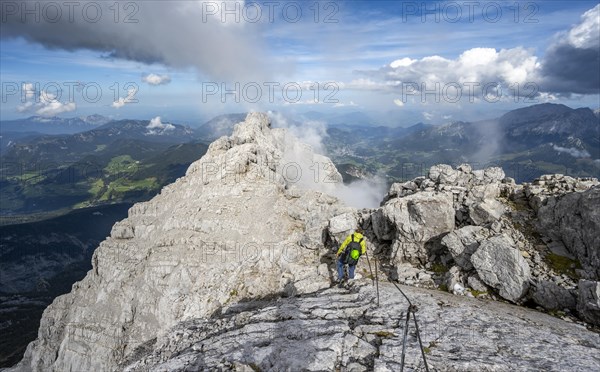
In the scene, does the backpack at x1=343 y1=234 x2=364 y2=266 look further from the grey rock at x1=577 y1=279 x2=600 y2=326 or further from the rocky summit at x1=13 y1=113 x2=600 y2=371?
the grey rock at x1=577 y1=279 x2=600 y2=326

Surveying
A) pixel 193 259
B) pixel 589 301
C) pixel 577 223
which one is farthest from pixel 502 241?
pixel 193 259

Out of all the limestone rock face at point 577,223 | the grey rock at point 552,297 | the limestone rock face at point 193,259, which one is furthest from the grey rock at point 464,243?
the limestone rock face at point 193,259

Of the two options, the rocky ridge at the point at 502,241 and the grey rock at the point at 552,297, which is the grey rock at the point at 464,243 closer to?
the rocky ridge at the point at 502,241

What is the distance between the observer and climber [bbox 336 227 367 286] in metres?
22.9

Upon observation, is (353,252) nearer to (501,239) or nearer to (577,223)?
(501,239)

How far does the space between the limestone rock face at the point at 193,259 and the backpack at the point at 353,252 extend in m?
3.24

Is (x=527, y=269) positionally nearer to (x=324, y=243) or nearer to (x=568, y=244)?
(x=568, y=244)

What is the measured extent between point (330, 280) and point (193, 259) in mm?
20979

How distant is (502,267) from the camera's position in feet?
67.8

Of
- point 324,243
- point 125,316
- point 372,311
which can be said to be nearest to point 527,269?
point 372,311

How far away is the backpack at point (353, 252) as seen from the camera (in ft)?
74.6

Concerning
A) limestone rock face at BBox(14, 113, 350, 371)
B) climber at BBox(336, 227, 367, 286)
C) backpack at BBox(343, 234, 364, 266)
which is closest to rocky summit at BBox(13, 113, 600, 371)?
limestone rock face at BBox(14, 113, 350, 371)

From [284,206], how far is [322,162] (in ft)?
151

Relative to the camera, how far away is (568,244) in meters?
21.9
